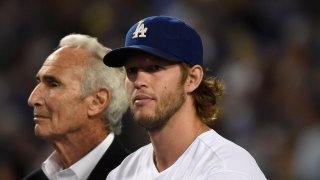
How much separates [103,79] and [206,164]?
1.22 metres

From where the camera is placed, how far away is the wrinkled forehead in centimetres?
457

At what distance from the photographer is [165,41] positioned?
3758 millimetres

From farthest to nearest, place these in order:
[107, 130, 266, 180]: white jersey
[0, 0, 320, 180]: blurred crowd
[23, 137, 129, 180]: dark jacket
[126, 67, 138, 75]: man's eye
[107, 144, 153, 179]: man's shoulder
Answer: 1. [0, 0, 320, 180]: blurred crowd
2. [23, 137, 129, 180]: dark jacket
3. [107, 144, 153, 179]: man's shoulder
4. [126, 67, 138, 75]: man's eye
5. [107, 130, 266, 180]: white jersey

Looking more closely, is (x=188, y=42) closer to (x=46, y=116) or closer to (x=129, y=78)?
(x=129, y=78)

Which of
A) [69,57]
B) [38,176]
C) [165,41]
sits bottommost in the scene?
[38,176]

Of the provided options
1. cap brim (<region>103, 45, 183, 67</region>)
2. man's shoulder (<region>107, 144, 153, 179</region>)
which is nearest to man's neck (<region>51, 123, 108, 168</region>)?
man's shoulder (<region>107, 144, 153, 179</region>)

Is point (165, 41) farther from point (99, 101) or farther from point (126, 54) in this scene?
point (99, 101)

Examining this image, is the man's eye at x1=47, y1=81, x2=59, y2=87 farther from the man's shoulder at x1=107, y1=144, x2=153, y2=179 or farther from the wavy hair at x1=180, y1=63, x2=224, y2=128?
the wavy hair at x1=180, y1=63, x2=224, y2=128

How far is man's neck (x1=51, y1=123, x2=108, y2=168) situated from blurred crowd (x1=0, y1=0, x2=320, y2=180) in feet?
6.68

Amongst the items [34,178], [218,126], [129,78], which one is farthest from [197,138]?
[218,126]

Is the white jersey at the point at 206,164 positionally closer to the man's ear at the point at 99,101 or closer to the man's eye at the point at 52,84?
the man's ear at the point at 99,101


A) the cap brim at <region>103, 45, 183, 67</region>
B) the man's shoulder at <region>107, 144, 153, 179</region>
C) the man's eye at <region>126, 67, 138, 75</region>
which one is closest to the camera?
the cap brim at <region>103, 45, 183, 67</region>

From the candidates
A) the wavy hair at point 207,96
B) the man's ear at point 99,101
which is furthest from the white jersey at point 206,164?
the man's ear at point 99,101

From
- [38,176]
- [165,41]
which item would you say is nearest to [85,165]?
[38,176]
